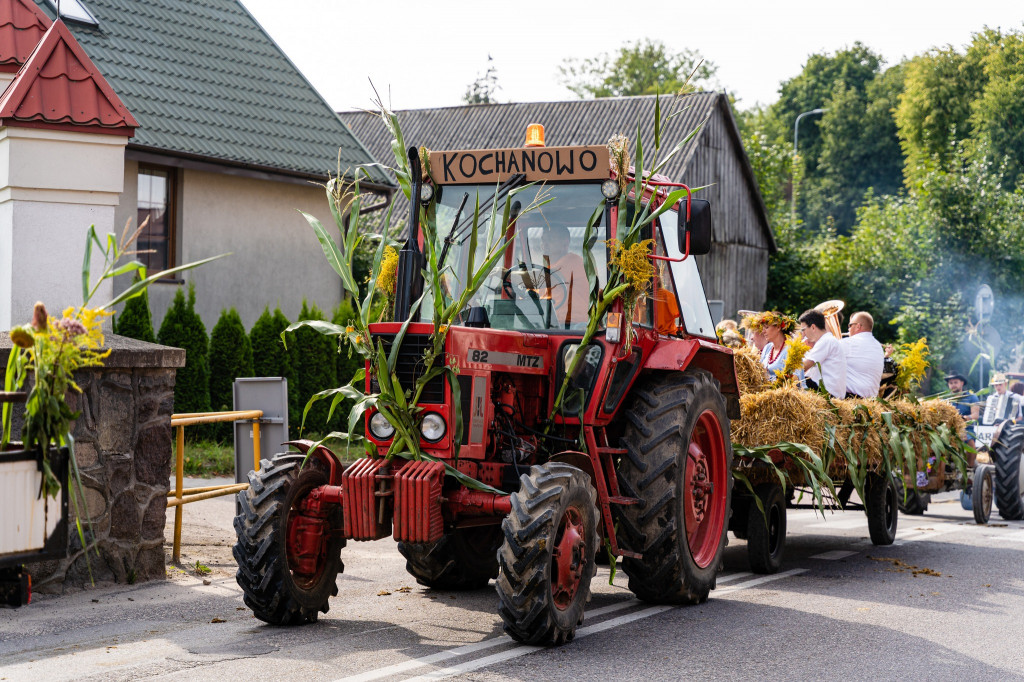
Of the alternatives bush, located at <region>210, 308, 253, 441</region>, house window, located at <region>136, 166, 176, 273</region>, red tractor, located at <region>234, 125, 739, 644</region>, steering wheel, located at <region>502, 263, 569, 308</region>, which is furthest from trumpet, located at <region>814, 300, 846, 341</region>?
house window, located at <region>136, 166, 176, 273</region>

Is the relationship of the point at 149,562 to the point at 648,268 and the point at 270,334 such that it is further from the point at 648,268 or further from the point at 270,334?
the point at 270,334

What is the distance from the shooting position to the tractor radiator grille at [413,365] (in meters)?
6.22

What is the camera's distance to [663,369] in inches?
297

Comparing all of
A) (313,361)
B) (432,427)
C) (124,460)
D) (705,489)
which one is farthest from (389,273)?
(313,361)

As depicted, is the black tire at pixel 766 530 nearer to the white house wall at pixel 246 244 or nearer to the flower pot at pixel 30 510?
the flower pot at pixel 30 510

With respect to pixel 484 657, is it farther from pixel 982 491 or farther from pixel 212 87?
pixel 212 87

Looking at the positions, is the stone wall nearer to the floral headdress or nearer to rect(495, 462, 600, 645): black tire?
rect(495, 462, 600, 645): black tire

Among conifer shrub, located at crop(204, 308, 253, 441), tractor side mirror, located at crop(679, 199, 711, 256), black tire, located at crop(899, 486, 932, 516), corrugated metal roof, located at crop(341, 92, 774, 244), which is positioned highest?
corrugated metal roof, located at crop(341, 92, 774, 244)

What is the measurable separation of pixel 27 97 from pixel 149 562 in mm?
3337

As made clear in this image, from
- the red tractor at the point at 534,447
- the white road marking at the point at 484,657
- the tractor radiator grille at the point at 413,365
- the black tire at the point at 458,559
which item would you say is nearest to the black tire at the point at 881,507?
the red tractor at the point at 534,447

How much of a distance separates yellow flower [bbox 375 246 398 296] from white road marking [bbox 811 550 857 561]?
4525mm

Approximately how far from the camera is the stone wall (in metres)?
7.52

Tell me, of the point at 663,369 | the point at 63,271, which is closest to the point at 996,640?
the point at 663,369

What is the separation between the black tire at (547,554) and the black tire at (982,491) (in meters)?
7.57
